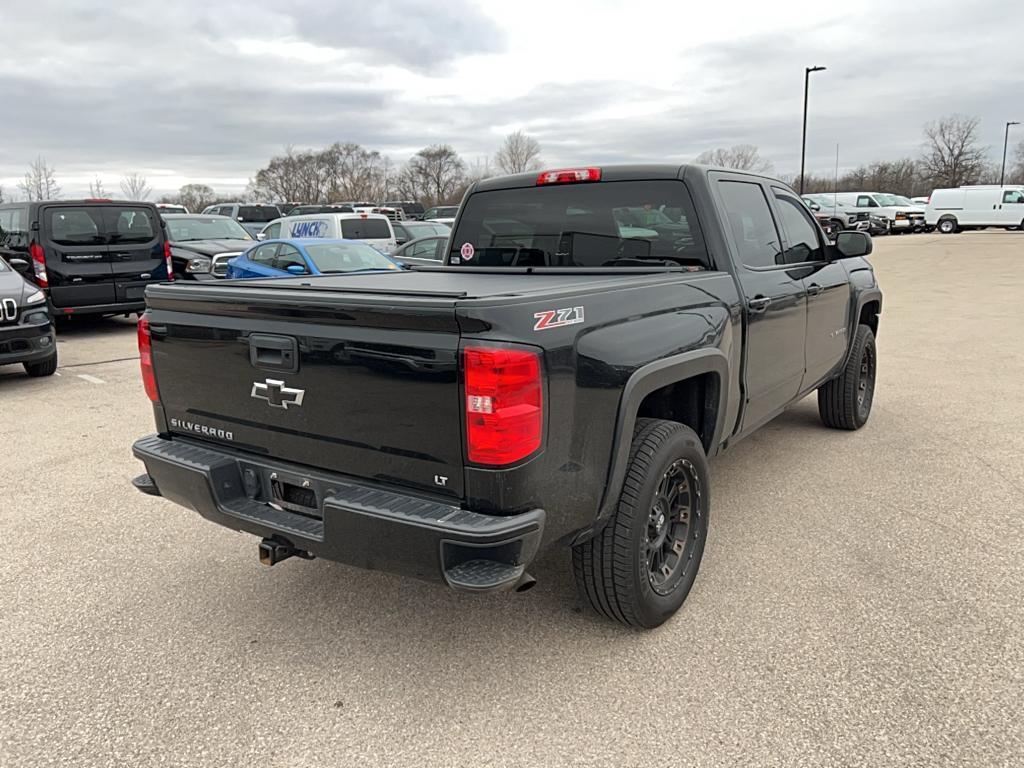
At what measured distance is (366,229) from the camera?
53.0 ft

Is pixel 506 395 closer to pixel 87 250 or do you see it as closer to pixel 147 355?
pixel 147 355

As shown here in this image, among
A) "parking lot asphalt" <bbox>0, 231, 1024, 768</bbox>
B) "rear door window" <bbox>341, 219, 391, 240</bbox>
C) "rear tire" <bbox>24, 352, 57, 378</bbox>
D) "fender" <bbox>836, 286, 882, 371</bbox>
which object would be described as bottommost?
"parking lot asphalt" <bbox>0, 231, 1024, 768</bbox>

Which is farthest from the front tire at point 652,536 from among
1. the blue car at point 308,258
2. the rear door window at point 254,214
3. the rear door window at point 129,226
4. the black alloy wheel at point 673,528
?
the rear door window at point 254,214

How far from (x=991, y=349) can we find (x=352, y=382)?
29.5 feet

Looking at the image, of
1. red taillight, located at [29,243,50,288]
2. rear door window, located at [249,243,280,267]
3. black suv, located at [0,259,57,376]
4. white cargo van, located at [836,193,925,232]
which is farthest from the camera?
white cargo van, located at [836,193,925,232]

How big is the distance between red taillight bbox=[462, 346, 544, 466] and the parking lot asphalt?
0.97m

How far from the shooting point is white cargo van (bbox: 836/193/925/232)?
3841 centimetres

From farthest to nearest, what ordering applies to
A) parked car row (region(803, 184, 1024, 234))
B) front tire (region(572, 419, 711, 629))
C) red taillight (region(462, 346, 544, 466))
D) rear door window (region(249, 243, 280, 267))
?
parked car row (region(803, 184, 1024, 234))
rear door window (region(249, 243, 280, 267))
front tire (region(572, 419, 711, 629))
red taillight (region(462, 346, 544, 466))

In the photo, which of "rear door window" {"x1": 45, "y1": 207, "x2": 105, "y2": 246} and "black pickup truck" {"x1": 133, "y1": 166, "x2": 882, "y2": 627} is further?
"rear door window" {"x1": 45, "y1": 207, "x2": 105, "y2": 246}

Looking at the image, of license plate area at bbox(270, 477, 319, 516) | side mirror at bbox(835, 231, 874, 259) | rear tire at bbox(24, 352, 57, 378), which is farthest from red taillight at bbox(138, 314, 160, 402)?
rear tire at bbox(24, 352, 57, 378)

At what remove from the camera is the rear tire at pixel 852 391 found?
5551 millimetres

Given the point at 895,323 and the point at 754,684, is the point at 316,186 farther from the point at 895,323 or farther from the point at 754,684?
the point at 754,684

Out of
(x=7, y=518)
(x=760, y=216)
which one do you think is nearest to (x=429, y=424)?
(x=760, y=216)

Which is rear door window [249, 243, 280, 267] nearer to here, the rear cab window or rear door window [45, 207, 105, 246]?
rear door window [45, 207, 105, 246]
